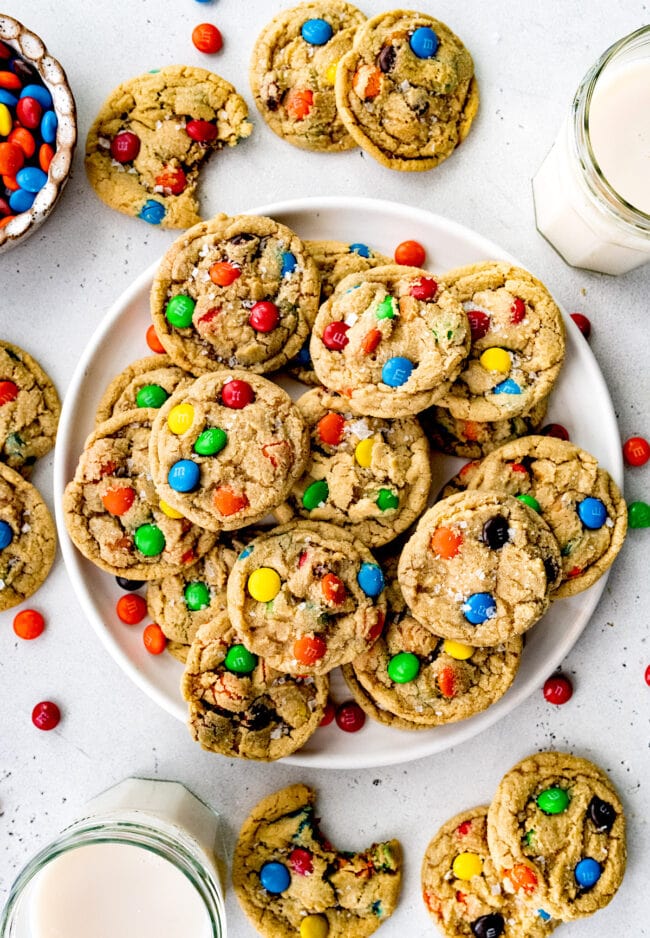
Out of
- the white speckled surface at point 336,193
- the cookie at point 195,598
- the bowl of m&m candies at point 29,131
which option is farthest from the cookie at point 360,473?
the bowl of m&m candies at point 29,131

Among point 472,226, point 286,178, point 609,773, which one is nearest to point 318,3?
point 286,178

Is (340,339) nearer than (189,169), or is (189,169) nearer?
(340,339)

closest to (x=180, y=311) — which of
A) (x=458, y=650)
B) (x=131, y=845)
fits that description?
(x=458, y=650)

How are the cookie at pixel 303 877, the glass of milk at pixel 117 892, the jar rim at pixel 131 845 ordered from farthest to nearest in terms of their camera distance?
the cookie at pixel 303 877 < the glass of milk at pixel 117 892 < the jar rim at pixel 131 845

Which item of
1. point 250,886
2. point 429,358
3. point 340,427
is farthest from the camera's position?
point 250,886

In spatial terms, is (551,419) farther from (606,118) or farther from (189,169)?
(189,169)

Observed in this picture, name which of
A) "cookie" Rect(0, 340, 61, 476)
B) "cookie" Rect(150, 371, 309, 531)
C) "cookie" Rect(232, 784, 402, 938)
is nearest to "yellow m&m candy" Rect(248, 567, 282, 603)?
"cookie" Rect(150, 371, 309, 531)

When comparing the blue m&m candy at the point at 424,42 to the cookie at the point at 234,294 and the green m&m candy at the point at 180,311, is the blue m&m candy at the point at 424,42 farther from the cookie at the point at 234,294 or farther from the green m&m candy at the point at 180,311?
the green m&m candy at the point at 180,311
